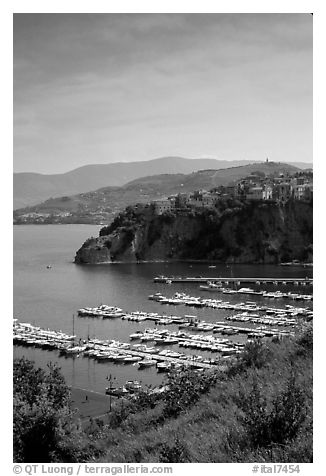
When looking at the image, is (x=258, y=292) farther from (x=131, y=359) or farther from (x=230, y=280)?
(x=131, y=359)

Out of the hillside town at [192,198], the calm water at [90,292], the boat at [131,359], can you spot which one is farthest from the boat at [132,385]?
the hillside town at [192,198]

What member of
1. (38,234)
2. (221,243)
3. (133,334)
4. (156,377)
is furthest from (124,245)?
(156,377)

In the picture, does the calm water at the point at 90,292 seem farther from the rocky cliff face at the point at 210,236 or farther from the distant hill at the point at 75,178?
the distant hill at the point at 75,178

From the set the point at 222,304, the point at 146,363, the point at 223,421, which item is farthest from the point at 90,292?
the point at 223,421

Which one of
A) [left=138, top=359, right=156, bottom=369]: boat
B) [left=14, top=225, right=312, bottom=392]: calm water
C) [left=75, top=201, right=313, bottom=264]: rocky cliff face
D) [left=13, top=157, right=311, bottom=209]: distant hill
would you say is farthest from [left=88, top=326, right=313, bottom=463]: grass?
[left=75, top=201, right=313, bottom=264]: rocky cliff face
